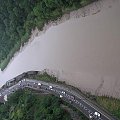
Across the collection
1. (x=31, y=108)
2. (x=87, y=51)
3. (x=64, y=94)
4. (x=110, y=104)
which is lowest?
(x=31, y=108)

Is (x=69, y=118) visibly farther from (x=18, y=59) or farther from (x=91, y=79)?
(x=18, y=59)

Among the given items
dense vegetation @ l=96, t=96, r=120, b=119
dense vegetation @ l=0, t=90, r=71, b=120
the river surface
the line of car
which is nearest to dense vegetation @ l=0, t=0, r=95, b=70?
the river surface

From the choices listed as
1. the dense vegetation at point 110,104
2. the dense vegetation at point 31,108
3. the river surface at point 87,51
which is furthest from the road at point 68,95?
the river surface at point 87,51

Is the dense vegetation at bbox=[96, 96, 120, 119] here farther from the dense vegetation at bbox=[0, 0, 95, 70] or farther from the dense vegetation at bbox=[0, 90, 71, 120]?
the dense vegetation at bbox=[0, 0, 95, 70]

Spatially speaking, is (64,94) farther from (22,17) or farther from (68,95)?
(22,17)

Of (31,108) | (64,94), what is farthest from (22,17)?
(64,94)

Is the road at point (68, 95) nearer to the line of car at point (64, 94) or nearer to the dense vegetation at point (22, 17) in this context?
the line of car at point (64, 94)
